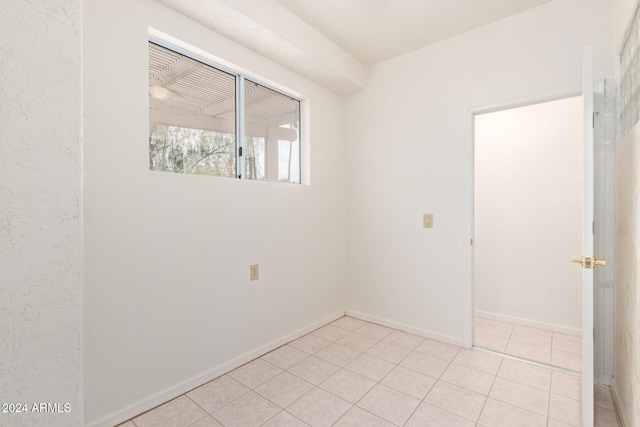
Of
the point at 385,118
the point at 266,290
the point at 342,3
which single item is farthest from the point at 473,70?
the point at 266,290

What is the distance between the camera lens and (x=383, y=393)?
1879 mm

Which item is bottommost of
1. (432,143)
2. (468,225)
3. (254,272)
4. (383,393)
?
(383,393)

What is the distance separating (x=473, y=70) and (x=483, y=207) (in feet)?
4.75

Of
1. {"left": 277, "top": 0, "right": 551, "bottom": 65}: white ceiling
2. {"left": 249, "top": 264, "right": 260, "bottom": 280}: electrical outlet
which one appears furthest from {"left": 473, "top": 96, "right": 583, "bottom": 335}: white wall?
{"left": 249, "top": 264, "right": 260, "bottom": 280}: electrical outlet

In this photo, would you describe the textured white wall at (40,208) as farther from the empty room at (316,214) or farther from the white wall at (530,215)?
the white wall at (530,215)

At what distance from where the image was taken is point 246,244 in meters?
2.28

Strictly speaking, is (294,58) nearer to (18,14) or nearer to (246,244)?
(246,244)

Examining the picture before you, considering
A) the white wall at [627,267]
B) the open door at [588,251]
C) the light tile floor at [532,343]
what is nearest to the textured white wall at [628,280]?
the white wall at [627,267]

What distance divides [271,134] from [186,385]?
1.99 meters

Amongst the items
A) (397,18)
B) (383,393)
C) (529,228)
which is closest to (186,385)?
(383,393)

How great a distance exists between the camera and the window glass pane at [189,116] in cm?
188

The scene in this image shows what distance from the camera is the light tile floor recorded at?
7.52ft

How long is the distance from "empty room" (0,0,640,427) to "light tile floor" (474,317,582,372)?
3cm

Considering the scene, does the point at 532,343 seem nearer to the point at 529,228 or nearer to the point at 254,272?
Result: the point at 529,228
